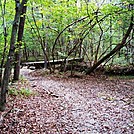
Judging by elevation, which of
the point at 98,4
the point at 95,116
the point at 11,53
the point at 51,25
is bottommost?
the point at 95,116

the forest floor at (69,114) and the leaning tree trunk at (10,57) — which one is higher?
the leaning tree trunk at (10,57)

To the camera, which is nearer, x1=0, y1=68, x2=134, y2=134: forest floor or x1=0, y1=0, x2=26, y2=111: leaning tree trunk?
x1=0, y1=68, x2=134, y2=134: forest floor

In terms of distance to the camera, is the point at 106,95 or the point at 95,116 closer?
the point at 95,116

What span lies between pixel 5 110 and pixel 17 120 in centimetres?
71

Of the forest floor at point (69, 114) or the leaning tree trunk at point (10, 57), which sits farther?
the leaning tree trunk at point (10, 57)

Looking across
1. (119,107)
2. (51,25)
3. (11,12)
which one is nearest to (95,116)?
(119,107)

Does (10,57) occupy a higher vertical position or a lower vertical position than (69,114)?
higher

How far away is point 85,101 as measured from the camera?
25.6ft

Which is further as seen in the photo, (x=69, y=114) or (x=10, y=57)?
(x=69, y=114)

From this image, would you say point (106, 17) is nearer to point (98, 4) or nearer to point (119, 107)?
point (98, 4)

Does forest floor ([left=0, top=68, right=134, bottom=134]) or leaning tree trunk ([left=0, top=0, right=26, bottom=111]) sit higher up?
leaning tree trunk ([left=0, top=0, right=26, bottom=111])

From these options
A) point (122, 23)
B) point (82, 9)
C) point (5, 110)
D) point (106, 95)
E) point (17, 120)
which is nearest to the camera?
point (17, 120)

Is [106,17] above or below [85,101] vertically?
above

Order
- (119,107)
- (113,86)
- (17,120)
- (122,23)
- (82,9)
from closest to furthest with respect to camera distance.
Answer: (17,120), (119,107), (113,86), (82,9), (122,23)
